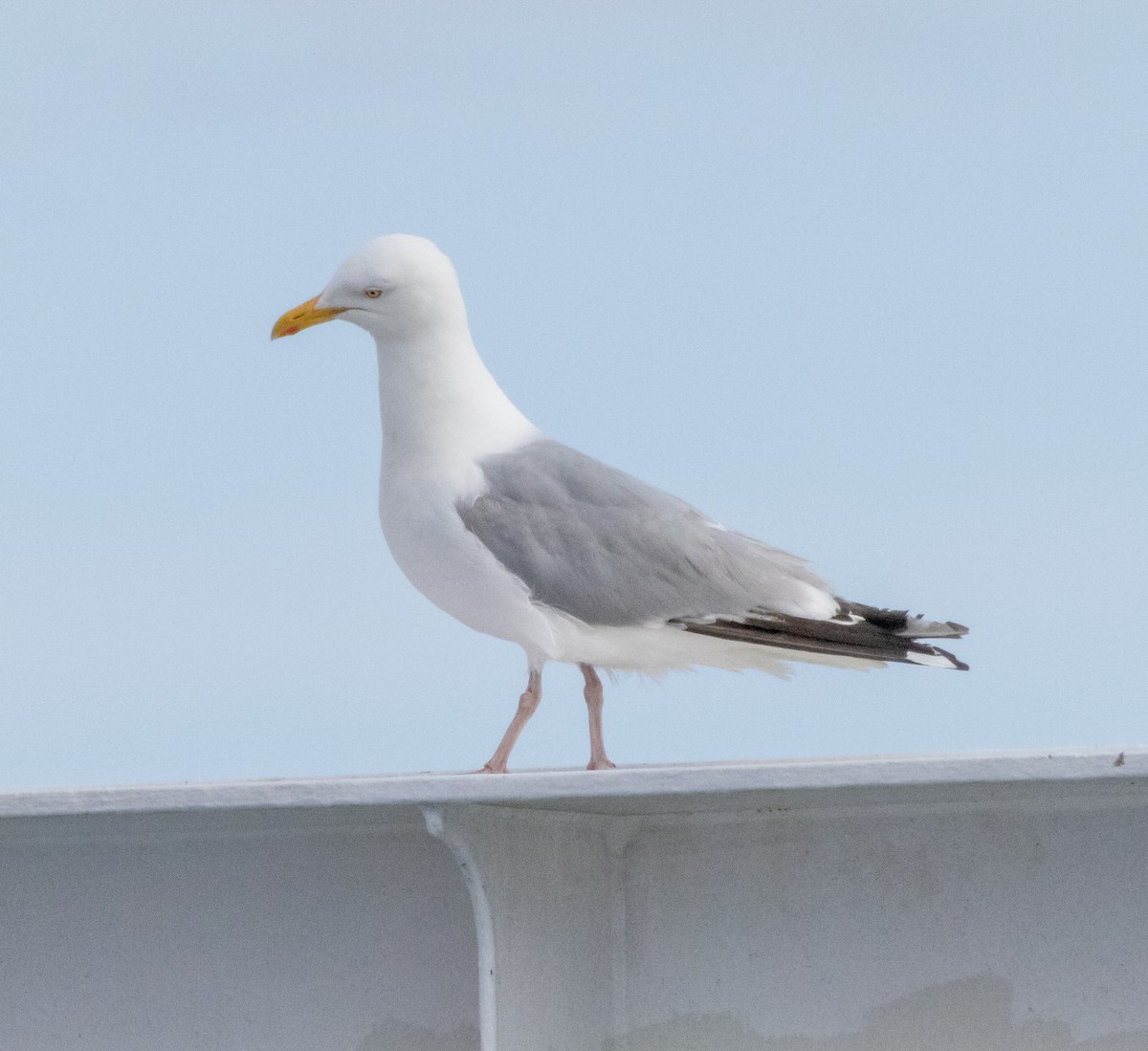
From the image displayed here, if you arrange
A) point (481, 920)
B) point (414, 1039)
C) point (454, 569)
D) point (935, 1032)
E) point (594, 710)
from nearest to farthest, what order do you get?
point (481, 920) < point (935, 1032) < point (414, 1039) < point (454, 569) < point (594, 710)

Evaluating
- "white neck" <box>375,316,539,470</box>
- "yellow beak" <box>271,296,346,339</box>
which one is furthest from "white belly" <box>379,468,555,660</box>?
"yellow beak" <box>271,296,346,339</box>

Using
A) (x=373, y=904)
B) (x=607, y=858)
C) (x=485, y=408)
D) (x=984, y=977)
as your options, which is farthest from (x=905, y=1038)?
(x=485, y=408)

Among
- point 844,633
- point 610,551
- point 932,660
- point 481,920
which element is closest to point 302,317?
point 610,551

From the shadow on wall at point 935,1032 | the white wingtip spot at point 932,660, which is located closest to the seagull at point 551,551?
the white wingtip spot at point 932,660

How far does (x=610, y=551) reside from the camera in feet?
11.8

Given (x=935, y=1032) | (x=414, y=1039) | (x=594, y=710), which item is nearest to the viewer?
(x=935, y=1032)

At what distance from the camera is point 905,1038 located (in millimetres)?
2775

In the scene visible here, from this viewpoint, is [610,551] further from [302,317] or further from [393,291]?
[302,317]

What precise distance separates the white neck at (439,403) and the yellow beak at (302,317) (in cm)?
13

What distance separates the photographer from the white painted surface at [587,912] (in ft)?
8.58

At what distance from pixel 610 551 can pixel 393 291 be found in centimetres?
82

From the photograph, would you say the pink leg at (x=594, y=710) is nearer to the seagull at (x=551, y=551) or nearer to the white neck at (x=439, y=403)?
the seagull at (x=551, y=551)

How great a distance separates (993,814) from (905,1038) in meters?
0.41

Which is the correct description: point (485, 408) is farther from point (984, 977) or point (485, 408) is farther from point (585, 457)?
point (984, 977)
